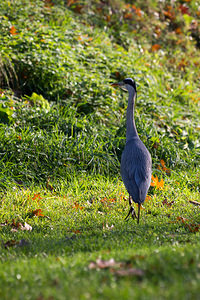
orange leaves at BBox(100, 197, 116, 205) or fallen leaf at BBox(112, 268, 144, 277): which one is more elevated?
fallen leaf at BBox(112, 268, 144, 277)

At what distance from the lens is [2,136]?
6859mm

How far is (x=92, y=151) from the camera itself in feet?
23.2

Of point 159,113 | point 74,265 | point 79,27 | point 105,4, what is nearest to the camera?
point 74,265

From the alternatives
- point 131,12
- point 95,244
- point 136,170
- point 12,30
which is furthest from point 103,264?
point 131,12

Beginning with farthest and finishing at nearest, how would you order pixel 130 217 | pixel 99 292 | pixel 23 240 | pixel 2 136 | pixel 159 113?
pixel 159 113
pixel 2 136
pixel 130 217
pixel 23 240
pixel 99 292

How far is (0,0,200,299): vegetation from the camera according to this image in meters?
2.83

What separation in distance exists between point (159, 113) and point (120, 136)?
1649 millimetres

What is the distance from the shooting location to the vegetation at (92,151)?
2.83m

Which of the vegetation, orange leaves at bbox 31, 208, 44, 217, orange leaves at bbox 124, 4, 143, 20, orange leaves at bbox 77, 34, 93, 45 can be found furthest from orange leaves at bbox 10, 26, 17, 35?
orange leaves at bbox 31, 208, 44, 217

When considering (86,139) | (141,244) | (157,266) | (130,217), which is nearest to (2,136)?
(86,139)

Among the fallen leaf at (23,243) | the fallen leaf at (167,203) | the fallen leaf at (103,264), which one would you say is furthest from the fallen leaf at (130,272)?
the fallen leaf at (167,203)

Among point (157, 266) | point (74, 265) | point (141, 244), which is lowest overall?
point (141, 244)

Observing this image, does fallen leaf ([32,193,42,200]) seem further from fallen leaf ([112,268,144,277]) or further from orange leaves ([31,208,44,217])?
A: fallen leaf ([112,268,144,277])

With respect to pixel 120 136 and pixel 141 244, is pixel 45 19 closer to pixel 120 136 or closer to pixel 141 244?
pixel 120 136
